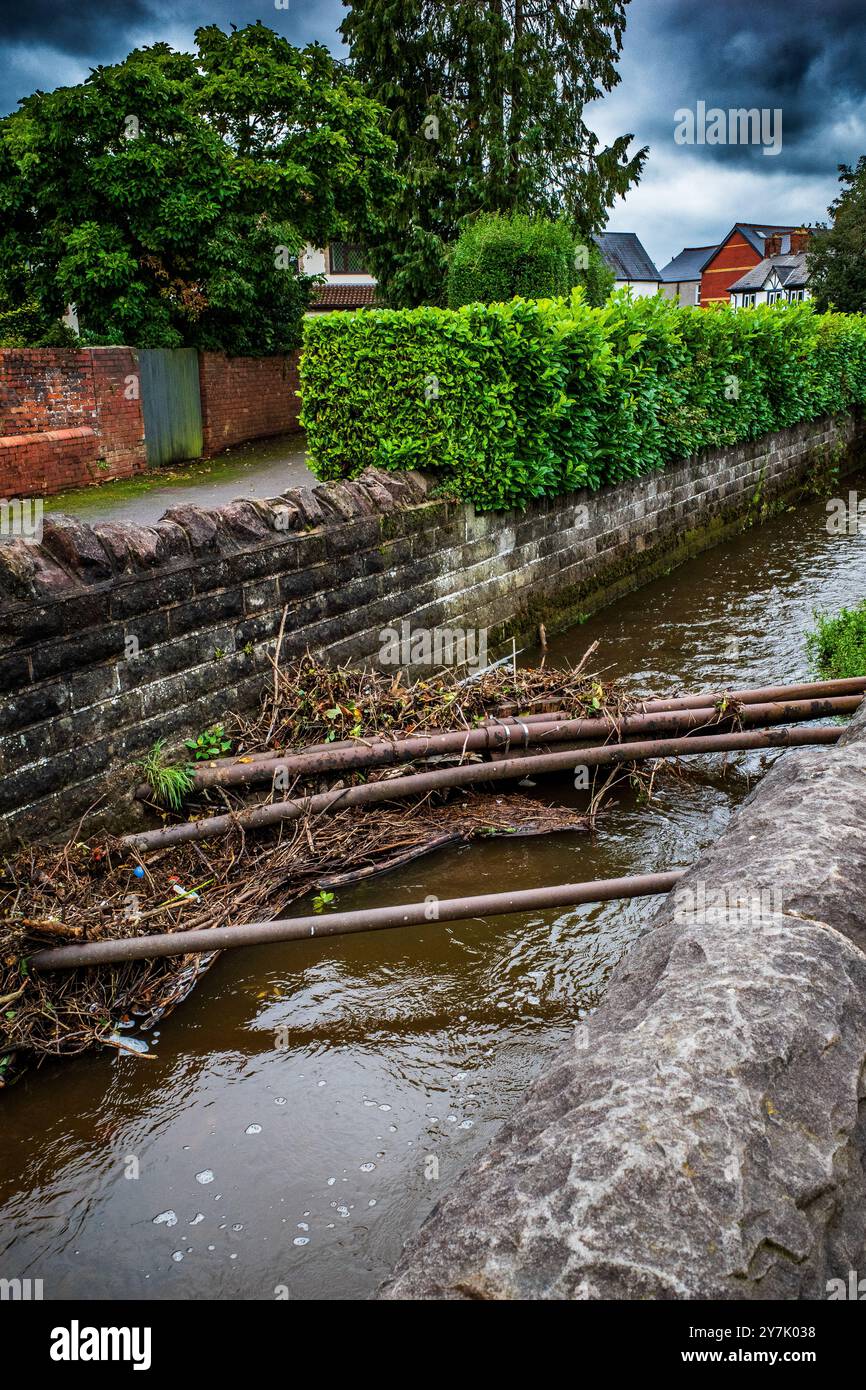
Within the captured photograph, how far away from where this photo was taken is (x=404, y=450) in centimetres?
859

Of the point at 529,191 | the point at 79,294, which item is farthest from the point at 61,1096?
the point at 529,191

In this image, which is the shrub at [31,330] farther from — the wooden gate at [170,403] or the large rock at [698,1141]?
the large rock at [698,1141]

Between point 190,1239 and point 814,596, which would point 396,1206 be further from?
point 814,596

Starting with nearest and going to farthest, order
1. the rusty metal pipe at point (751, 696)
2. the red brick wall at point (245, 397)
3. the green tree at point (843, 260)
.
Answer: the rusty metal pipe at point (751, 696) < the red brick wall at point (245, 397) < the green tree at point (843, 260)

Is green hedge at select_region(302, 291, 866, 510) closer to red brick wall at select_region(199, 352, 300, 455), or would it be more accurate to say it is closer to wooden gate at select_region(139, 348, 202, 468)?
wooden gate at select_region(139, 348, 202, 468)

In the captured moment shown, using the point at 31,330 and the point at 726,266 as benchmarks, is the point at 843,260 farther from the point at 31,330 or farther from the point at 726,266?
the point at 726,266

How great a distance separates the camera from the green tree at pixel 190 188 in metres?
16.2

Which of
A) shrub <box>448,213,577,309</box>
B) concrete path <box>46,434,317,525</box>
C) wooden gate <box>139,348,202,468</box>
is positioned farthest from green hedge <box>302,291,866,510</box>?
wooden gate <box>139,348,202,468</box>

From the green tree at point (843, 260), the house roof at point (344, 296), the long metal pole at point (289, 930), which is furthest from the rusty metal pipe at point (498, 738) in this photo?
the house roof at point (344, 296)

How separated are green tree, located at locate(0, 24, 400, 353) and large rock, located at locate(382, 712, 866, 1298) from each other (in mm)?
16690

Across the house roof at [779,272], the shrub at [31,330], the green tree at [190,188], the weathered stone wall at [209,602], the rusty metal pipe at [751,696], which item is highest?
the house roof at [779,272]

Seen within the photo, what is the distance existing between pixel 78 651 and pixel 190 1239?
274 centimetres

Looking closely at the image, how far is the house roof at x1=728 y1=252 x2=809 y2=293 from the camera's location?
201ft

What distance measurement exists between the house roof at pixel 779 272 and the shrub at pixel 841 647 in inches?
2308
